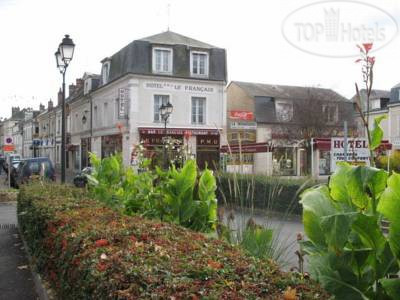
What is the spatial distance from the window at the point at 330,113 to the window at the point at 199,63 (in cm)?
1052

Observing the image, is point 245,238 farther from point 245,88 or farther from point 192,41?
point 245,88

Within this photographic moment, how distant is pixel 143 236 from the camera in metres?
3.58

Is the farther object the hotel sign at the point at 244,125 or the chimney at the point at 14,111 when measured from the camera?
the chimney at the point at 14,111

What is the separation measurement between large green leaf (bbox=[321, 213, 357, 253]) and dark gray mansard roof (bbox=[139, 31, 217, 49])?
1172 inches

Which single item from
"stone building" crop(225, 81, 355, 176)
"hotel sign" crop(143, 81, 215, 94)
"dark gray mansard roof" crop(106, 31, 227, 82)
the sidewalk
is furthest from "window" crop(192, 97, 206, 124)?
the sidewalk

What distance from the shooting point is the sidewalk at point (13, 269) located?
5372mm

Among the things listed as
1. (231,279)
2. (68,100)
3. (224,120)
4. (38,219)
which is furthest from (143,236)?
(68,100)

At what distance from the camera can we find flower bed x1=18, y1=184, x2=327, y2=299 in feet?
7.22

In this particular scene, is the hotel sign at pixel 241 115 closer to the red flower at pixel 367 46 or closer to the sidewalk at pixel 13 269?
the sidewalk at pixel 13 269

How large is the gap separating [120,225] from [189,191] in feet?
4.12

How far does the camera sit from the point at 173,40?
3133cm

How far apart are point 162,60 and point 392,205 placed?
29.8 metres

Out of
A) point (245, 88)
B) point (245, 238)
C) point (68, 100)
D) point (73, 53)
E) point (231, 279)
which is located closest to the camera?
point (231, 279)

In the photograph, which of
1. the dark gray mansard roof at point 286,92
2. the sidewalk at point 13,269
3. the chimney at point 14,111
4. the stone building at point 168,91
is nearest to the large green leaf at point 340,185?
the sidewalk at point 13,269
